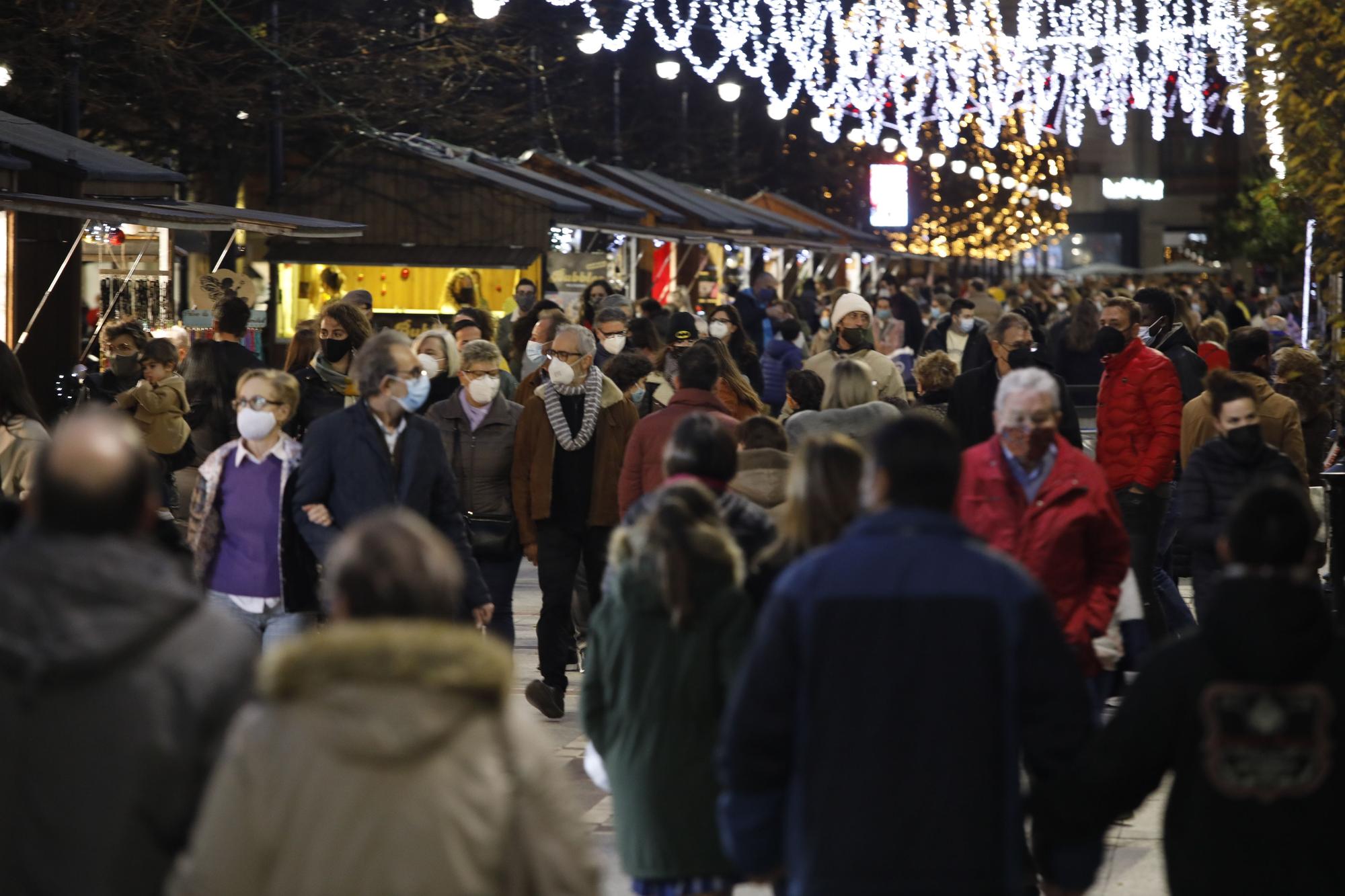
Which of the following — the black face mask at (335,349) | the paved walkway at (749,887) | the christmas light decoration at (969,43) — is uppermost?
the christmas light decoration at (969,43)

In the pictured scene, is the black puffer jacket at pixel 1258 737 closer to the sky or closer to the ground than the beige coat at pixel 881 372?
closer to the ground

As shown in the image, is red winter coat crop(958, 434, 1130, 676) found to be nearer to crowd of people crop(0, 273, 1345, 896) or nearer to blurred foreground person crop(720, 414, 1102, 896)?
crowd of people crop(0, 273, 1345, 896)

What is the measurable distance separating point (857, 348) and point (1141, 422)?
6.92 ft

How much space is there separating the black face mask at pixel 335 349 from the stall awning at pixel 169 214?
4179mm

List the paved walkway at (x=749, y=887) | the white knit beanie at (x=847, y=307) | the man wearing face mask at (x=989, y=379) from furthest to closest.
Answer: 1. the white knit beanie at (x=847, y=307)
2. the man wearing face mask at (x=989, y=379)
3. the paved walkway at (x=749, y=887)

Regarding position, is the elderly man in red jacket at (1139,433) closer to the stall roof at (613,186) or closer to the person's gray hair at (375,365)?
the person's gray hair at (375,365)

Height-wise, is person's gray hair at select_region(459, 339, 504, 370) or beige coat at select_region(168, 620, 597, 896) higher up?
person's gray hair at select_region(459, 339, 504, 370)

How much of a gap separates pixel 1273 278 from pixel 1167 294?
51.0 m

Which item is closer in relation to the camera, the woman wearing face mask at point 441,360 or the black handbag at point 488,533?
the black handbag at point 488,533

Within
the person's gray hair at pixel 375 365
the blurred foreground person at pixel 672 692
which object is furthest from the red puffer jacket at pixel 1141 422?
the blurred foreground person at pixel 672 692

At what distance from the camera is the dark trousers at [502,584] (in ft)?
31.3

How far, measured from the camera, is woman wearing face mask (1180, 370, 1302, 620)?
7.95 m

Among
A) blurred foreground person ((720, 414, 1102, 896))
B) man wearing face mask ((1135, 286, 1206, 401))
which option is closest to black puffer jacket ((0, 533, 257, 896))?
blurred foreground person ((720, 414, 1102, 896))

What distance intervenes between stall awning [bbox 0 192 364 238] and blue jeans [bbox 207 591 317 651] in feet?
21.0
